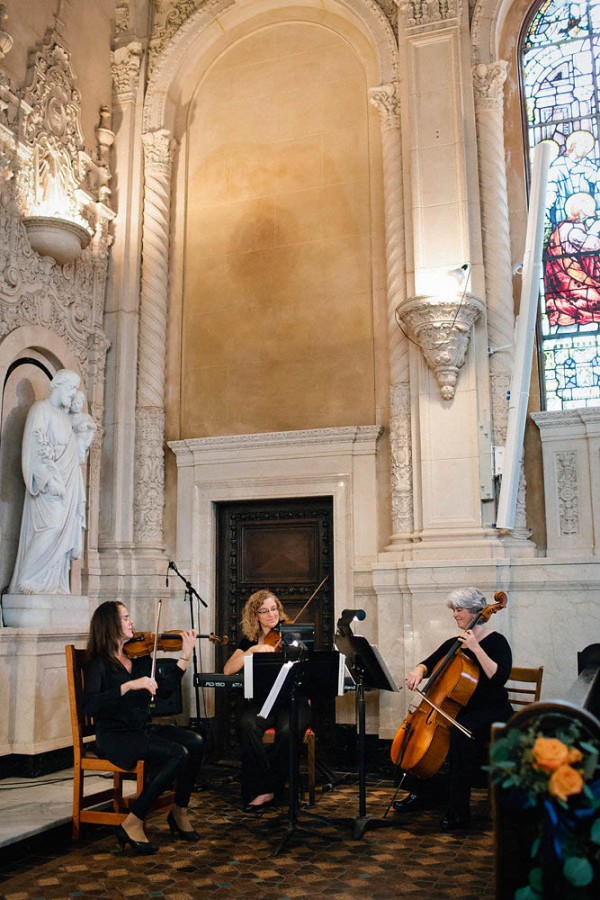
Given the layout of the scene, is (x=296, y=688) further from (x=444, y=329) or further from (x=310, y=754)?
(x=444, y=329)

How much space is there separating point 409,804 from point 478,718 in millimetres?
764

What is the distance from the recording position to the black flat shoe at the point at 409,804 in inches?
210

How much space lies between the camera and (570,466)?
6840 mm

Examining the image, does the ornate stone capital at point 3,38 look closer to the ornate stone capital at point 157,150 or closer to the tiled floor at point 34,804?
the ornate stone capital at point 157,150

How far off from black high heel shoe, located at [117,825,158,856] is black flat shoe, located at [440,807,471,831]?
166 centimetres

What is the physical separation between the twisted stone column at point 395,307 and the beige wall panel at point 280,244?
31 centimetres

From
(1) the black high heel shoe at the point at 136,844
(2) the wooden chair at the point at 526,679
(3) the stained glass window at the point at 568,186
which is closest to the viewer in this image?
(1) the black high heel shoe at the point at 136,844

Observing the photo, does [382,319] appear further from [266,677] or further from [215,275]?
[266,677]

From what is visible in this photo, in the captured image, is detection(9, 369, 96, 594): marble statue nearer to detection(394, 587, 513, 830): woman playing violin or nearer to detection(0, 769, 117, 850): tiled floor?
detection(0, 769, 117, 850): tiled floor

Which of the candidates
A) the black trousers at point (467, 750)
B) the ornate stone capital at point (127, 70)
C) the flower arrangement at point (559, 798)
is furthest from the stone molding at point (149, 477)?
the flower arrangement at point (559, 798)

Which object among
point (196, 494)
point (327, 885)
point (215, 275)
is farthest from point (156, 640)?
point (215, 275)

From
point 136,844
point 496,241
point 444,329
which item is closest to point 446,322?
point 444,329

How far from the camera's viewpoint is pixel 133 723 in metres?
4.66

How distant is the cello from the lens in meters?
4.89
